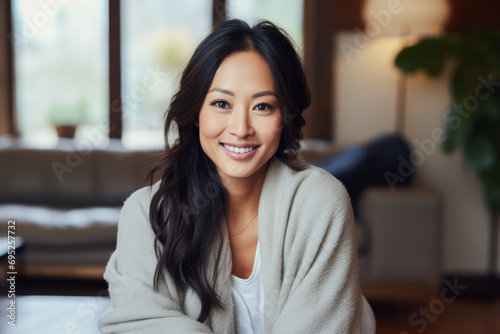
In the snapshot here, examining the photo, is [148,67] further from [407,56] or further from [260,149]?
[260,149]

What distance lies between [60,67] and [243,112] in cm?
337

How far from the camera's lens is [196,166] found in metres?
1.42

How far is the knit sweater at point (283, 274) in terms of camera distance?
3.98 feet

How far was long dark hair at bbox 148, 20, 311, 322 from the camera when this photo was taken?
126 centimetres

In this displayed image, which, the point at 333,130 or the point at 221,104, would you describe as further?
the point at 333,130

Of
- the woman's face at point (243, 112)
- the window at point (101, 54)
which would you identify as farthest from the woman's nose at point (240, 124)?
the window at point (101, 54)

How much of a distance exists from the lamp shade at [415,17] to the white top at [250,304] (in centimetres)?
245

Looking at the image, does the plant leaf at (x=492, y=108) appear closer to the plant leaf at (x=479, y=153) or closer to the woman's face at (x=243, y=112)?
the plant leaf at (x=479, y=153)

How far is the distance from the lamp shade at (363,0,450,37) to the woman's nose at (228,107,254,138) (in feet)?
7.91

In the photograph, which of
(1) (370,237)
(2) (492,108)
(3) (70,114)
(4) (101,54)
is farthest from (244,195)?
(3) (70,114)

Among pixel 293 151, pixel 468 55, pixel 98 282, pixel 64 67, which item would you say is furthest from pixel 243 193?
pixel 64 67

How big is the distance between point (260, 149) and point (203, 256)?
0.28m

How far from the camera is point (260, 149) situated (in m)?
1.26

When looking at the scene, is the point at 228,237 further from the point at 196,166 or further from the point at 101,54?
the point at 101,54
